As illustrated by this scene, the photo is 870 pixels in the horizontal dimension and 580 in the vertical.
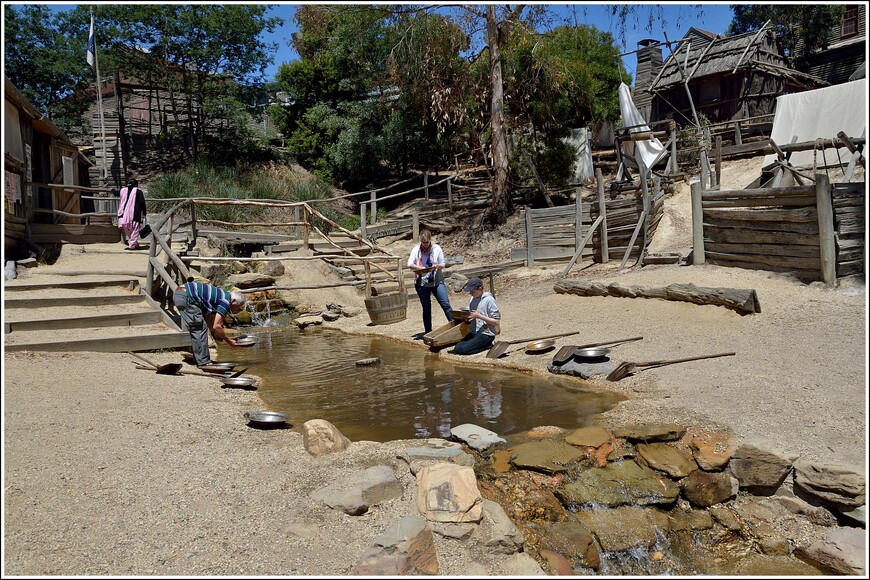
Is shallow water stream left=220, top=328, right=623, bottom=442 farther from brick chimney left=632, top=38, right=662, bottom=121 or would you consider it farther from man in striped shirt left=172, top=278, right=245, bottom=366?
brick chimney left=632, top=38, right=662, bottom=121

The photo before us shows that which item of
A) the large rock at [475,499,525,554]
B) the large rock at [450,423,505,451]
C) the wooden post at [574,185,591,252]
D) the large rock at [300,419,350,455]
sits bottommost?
the large rock at [475,499,525,554]

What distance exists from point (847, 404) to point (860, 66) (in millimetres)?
27671

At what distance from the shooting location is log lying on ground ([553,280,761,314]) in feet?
29.1

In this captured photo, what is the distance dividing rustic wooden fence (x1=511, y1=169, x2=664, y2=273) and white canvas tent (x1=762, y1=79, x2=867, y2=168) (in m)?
4.44

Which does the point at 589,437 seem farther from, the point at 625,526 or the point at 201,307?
the point at 201,307

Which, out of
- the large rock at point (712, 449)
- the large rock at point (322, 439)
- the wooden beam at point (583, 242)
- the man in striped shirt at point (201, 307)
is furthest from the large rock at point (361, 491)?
the wooden beam at point (583, 242)

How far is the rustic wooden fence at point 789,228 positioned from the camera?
359 inches

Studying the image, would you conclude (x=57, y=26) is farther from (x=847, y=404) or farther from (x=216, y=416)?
(x=847, y=404)

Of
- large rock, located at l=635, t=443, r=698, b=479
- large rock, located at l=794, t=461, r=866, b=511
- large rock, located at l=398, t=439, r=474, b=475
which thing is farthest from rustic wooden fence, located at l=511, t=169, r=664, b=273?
large rock, located at l=398, t=439, r=474, b=475

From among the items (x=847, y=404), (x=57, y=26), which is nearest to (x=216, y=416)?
(x=847, y=404)

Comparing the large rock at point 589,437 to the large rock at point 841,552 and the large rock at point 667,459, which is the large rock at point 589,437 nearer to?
the large rock at point 667,459

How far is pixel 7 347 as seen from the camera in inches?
316

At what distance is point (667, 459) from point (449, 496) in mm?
2111

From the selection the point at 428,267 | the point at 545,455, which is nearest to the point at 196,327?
the point at 428,267
